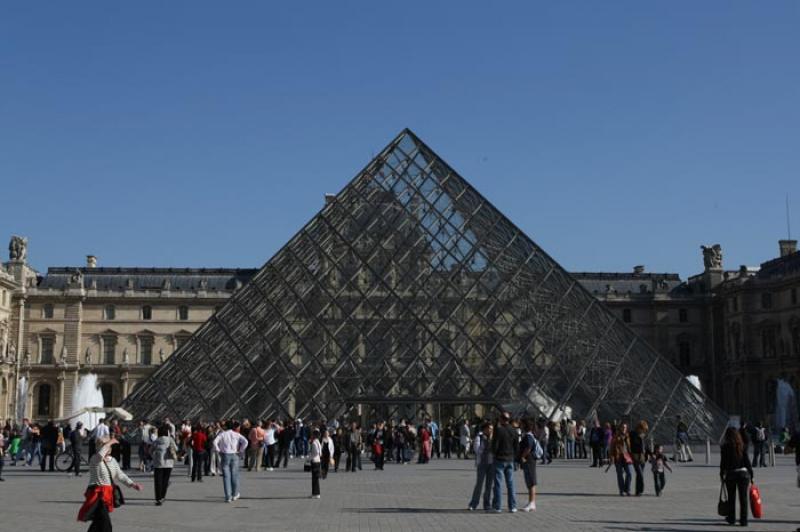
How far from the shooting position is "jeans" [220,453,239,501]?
47.1 ft

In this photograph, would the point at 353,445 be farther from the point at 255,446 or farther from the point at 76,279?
the point at 76,279

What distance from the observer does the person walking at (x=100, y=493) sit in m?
8.69

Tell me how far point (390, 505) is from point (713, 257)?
61.3 metres

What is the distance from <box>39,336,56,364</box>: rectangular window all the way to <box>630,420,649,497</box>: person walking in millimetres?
61068

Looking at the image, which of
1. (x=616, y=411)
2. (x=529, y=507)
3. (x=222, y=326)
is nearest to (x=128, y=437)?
(x=222, y=326)

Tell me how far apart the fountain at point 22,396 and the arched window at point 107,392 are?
16.5 ft

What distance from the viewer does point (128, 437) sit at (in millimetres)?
24688

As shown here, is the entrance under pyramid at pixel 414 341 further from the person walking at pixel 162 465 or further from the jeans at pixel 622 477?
the person walking at pixel 162 465

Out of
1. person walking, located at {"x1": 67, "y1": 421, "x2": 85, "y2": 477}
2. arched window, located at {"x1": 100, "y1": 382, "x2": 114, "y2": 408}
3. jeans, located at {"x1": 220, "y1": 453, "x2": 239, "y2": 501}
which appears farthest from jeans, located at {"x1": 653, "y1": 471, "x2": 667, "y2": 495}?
arched window, located at {"x1": 100, "y1": 382, "x2": 114, "y2": 408}

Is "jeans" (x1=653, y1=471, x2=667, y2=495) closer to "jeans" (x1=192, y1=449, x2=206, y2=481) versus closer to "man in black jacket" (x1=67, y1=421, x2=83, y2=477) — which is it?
"jeans" (x1=192, y1=449, x2=206, y2=481)

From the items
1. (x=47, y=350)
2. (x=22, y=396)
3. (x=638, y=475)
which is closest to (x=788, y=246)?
(x=47, y=350)

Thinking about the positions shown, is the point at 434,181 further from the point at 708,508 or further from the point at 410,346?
the point at 708,508

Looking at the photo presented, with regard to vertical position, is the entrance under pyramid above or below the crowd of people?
above

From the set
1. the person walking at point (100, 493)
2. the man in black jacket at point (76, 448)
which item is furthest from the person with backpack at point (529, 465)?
the man in black jacket at point (76, 448)
